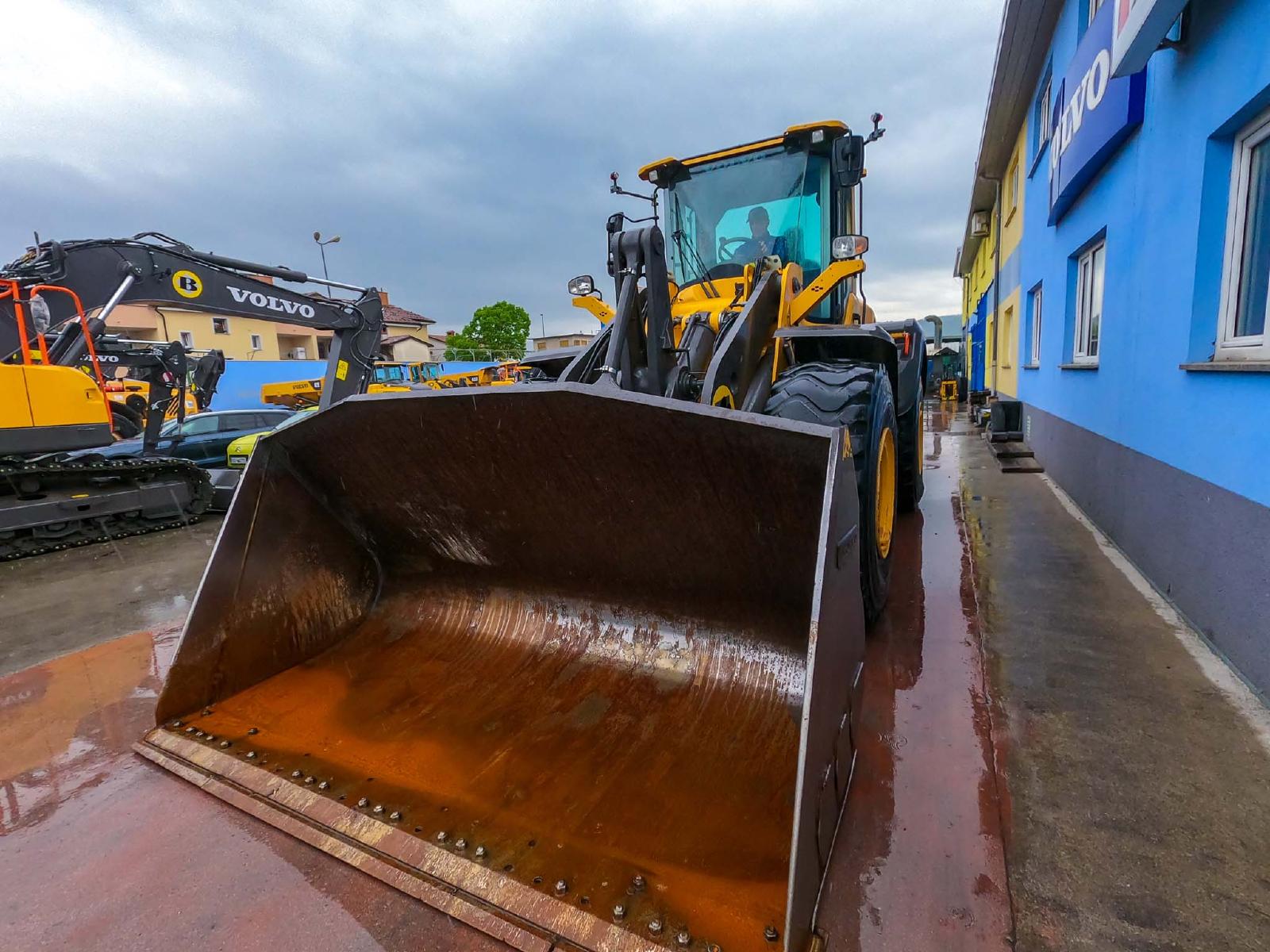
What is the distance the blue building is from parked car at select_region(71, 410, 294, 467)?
9538 mm

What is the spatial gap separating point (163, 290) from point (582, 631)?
542cm

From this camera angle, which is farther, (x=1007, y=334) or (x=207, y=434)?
(x=1007, y=334)

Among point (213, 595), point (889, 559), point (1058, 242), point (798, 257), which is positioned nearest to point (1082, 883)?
point (889, 559)

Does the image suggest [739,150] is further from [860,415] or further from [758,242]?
[860,415]

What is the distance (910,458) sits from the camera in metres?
4.97

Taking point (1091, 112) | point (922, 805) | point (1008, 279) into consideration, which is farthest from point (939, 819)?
point (1008, 279)

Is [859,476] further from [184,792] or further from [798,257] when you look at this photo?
[184,792]

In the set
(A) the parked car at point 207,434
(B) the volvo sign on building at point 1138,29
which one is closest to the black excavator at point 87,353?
(A) the parked car at point 207,434

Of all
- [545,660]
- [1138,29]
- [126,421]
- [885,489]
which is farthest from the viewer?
[126,421]

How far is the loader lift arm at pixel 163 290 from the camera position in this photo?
5516 millimetres

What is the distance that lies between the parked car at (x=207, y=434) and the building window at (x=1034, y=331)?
1051 cm

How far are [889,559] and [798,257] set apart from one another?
1.93 meters

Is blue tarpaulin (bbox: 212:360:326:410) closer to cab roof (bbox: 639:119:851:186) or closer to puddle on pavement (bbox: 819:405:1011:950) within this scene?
cab roof (bbox: 639:119:851:186)

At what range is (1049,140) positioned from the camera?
719 cm
